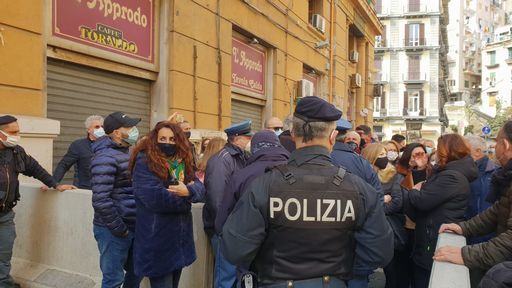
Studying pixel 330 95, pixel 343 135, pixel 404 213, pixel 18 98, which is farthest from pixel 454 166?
pixel 330 95

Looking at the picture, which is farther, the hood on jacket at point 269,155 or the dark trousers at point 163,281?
the dark trousers at point 163,281

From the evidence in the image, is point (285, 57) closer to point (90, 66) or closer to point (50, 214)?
point (90, 66)

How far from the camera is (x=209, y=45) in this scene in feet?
31.1

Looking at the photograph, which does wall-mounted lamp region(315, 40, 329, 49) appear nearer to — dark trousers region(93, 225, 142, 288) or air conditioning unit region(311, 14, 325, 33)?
air conditioning unit region(311, 14, 325, 33)

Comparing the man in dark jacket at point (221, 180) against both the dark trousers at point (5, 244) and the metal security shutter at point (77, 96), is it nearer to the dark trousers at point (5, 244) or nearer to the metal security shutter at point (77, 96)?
the dark trousers at point (5, 244)

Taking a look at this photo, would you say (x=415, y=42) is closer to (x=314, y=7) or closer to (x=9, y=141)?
(x=314, y=7)

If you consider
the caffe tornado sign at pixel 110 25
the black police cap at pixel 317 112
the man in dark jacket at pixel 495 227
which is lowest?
the man in dark jacket at pixel 495 227

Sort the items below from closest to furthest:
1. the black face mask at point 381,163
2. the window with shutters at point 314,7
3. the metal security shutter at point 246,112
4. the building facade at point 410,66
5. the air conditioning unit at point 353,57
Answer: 1. the black face mask at point 381,163
2. the metal security shutter at point 246,112
3. the window with shutters at point 314,7
4. the air conditioning unit at point 353,57
5. the building facade at point 410,66

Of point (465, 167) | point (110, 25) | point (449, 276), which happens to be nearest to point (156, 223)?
point (449, 276)

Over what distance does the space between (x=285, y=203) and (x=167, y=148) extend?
1604 millimetres

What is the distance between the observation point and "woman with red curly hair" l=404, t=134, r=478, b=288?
3.49 metres

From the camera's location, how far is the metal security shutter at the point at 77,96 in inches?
259

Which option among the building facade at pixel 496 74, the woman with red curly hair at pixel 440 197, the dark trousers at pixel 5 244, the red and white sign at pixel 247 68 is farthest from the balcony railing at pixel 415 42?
the dark trousers at pixel 5 244

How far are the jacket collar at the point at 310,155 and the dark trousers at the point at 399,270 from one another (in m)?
2.65
